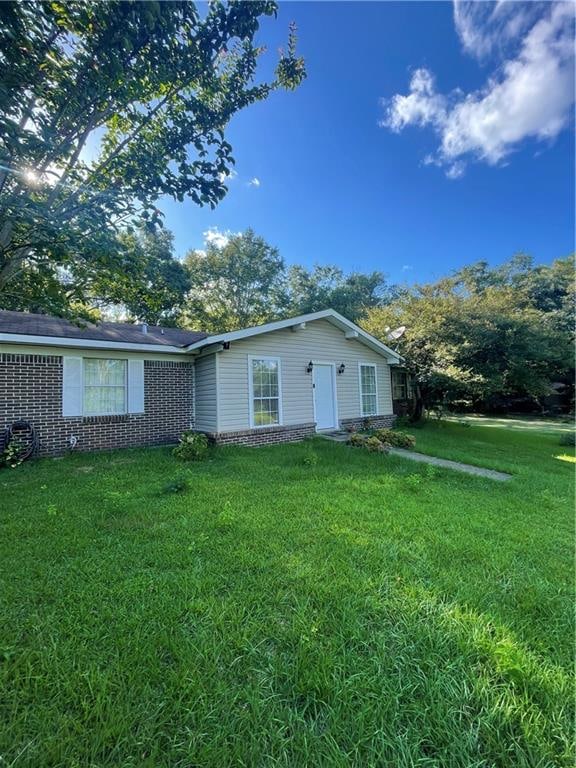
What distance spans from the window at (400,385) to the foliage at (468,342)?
1106mm

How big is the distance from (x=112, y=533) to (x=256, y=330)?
612 centimetres

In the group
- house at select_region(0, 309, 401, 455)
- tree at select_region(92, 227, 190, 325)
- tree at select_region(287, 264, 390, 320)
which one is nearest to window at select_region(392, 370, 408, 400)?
house at select_region(0, 309, 401, 455)

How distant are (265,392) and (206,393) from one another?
1.62 metres

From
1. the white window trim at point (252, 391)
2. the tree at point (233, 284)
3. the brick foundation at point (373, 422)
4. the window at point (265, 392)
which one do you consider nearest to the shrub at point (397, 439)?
the brick foundation at point (373, 422)

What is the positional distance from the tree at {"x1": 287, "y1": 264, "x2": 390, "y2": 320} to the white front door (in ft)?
54.1

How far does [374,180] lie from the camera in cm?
1268

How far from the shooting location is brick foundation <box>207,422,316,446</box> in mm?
8445

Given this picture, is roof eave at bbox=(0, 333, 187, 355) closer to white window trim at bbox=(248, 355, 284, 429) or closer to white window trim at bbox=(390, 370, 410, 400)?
white window trim at bbox=(248, 355, 284, 429)

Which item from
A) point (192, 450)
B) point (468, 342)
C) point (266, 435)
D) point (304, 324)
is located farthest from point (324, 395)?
point (468, 342)

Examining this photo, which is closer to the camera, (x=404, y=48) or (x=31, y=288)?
(x=31, y=288)

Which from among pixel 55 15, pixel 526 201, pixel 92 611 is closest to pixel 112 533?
pixel 92 611

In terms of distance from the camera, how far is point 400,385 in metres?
14.7

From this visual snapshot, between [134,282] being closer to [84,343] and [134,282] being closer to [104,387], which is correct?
[84,343]

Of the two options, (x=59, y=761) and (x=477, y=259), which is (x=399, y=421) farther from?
(x=477, y=259)
